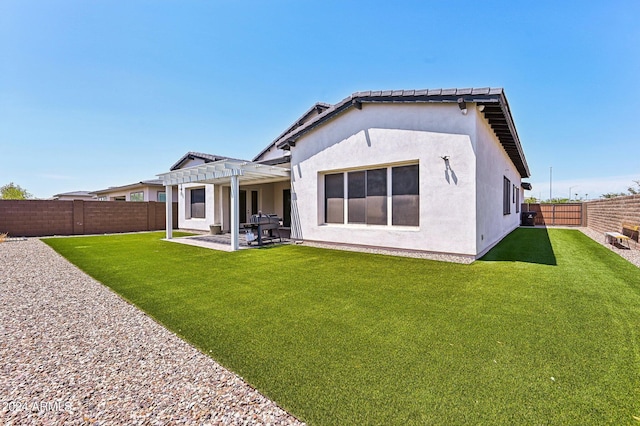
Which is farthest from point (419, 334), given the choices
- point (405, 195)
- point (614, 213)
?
point (614, 213)

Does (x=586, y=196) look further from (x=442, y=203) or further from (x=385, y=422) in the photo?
(x=385, y=422)

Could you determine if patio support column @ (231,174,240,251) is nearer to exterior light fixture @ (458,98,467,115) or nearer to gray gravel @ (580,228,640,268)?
exterior light fixture @ (458,98,467,115)

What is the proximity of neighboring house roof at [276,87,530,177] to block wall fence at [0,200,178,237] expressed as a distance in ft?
48.2

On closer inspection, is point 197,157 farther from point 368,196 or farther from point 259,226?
point 368,196

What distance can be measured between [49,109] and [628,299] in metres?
24.9

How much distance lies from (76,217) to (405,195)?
2108 centimetres

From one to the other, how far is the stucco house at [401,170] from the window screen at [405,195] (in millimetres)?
33

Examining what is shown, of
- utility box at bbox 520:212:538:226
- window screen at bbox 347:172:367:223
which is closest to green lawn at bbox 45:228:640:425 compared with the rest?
window screen at bbox 347:172:367:223

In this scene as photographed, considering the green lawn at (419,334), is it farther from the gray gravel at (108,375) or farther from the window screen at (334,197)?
the window screen at (334,197)

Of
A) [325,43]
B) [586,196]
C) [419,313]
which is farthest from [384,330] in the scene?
[586,196]

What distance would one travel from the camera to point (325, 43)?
13.2m

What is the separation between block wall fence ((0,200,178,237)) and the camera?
1697 cm

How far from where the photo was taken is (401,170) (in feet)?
31.1

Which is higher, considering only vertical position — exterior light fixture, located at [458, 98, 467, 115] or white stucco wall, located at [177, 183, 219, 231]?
exterior light fixture, located at [458, 98, 467, 115]
